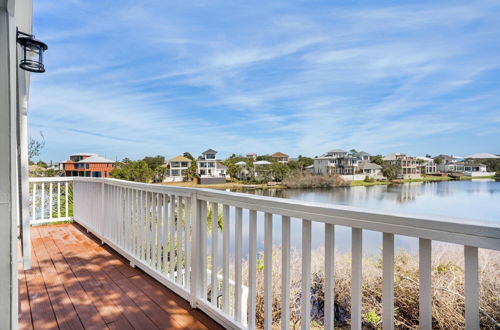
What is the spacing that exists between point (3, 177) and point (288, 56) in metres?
17.9

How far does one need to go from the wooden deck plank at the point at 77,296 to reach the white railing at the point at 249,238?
55 cm

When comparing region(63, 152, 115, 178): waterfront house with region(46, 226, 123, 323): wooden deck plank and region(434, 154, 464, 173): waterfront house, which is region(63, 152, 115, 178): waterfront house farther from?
region(434, 154, 464, 173): waterfront house

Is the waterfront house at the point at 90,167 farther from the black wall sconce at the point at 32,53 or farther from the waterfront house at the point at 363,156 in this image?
the waterfront house at the point at 363,156

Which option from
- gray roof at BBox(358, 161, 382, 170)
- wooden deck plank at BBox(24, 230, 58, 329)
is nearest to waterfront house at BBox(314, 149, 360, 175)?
gray roof at BBox(358, 161, 382, 170)

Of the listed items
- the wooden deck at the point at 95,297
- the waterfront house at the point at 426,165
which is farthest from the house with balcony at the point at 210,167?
the waterfront house at the point at 426,165

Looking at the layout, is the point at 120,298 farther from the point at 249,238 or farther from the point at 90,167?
the point at 90,167

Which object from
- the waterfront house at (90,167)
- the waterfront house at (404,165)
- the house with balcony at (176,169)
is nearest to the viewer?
the house with balcony at (176,169)

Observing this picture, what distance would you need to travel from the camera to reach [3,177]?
1.11 meters

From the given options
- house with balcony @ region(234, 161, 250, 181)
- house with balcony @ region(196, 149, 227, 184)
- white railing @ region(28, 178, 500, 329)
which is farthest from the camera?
house with balcony @ region(234, 161, 250, 181)

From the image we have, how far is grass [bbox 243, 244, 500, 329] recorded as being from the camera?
261 cm

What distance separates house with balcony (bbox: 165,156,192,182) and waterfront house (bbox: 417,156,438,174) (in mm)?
7051

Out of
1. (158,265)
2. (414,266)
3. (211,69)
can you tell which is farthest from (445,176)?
(211,69)

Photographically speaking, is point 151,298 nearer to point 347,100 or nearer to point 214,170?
point 214,170

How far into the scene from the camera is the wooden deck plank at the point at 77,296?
1963 millimetres
